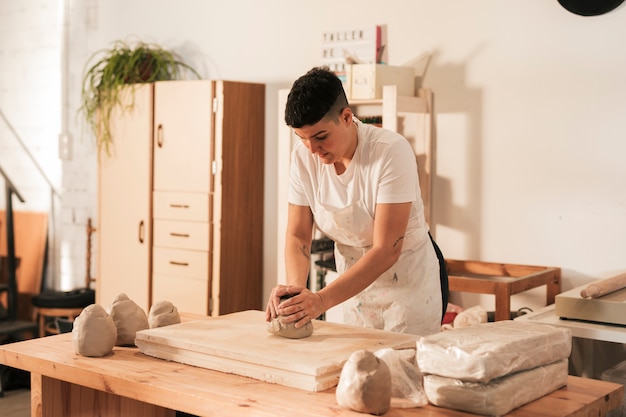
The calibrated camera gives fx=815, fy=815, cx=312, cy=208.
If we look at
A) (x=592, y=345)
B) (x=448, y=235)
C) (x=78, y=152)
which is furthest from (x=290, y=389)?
(x=78, y=152)

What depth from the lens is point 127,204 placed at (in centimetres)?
477

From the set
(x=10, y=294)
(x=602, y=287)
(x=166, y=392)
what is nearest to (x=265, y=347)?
(x=166, y=392)

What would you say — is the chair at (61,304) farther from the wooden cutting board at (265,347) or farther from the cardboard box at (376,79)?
the wooden cutting board at (265,347)

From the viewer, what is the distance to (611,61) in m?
3.41

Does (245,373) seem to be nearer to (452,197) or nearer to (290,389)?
(290,389)

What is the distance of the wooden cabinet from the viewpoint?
4383mm

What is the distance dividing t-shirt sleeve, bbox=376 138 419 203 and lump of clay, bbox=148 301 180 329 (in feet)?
2.16

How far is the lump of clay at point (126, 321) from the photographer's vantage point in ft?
6.97

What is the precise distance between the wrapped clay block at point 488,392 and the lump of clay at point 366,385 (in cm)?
11

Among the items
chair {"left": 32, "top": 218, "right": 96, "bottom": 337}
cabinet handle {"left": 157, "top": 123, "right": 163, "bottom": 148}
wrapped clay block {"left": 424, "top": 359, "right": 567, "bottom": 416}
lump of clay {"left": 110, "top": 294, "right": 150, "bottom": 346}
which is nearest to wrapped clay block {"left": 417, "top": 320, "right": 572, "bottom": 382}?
wrapped clay block {"left": 424, "top": 359, "right": 567, "bottom": 416}

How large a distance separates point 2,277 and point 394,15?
3.39 meters

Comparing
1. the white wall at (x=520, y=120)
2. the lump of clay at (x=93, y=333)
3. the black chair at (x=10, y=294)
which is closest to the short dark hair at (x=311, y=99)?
the lump of clay at (x=93, y=333)

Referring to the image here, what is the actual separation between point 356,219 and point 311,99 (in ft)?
1.44

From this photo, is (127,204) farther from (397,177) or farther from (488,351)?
(488,351)
